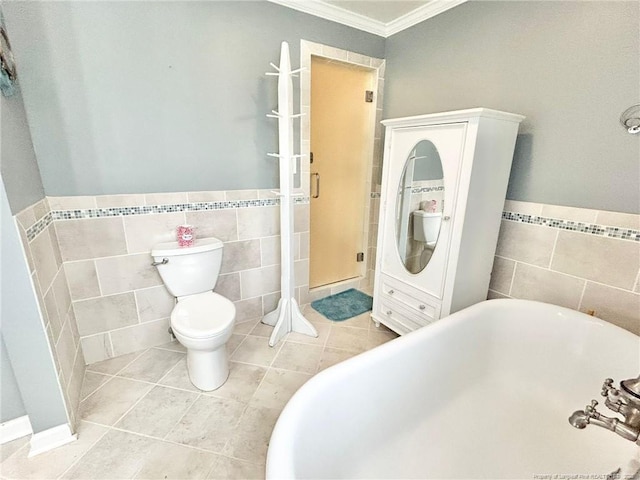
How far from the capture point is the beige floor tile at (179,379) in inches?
64.4

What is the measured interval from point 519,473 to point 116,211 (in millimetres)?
2316

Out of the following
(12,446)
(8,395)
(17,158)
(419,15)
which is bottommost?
(12,446)

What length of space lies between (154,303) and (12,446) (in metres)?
0.84

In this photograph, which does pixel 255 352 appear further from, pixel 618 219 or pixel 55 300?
pixel 618 219

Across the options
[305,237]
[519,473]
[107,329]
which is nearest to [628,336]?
[519,473]

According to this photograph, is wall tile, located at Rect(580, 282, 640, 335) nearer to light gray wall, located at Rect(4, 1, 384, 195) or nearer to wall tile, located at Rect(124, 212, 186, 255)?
light gray wall, located at Rect(4, 1, 384, 195)

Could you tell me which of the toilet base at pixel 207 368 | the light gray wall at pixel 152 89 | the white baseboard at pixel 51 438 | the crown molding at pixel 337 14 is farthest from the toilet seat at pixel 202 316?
the crown molding at pixel 337 14

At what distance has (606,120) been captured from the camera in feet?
4.35

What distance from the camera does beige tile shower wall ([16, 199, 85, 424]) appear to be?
1.21 m

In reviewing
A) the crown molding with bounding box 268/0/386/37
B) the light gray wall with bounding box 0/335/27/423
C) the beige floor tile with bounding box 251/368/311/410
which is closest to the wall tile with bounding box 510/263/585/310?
the beige floor tile with bounding box 251/368/311/410

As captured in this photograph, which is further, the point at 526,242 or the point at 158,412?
the point at 526,242

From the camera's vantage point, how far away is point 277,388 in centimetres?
163

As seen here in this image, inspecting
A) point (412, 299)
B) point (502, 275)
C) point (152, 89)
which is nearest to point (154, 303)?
point (152, 89)

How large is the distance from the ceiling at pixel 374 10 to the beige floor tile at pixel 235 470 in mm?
2590
